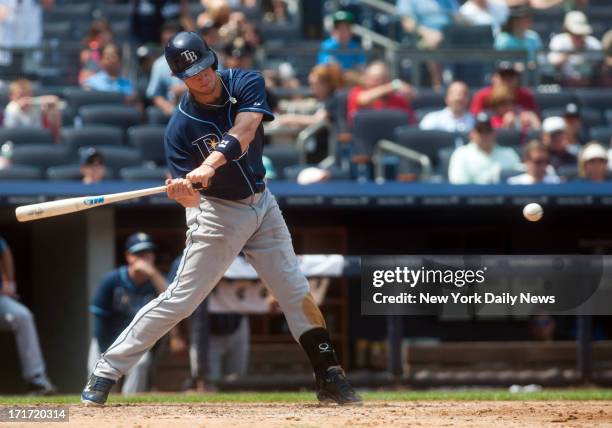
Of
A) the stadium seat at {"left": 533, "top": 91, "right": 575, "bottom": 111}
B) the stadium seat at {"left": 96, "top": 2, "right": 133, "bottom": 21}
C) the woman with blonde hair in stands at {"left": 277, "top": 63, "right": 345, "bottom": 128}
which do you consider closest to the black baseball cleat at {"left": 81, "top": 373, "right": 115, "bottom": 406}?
the woman with blonde hair in stands at {"left": 277, "top": 63, "right": 345, "bottom": 128}

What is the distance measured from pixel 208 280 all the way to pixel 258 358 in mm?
4036

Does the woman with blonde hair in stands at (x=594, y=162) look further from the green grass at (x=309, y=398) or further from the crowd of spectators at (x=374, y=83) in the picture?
the green grass at (x=309, y=398)

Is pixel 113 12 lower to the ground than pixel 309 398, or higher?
higher

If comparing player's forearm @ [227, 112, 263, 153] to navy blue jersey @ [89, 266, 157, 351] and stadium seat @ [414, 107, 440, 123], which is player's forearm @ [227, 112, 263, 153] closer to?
navy blue jersey @ [89, 266, 157, 351]

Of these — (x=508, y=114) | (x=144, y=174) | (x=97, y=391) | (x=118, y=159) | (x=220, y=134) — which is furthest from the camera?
(x=508, y=114)

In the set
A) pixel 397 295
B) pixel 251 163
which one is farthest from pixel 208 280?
pixel 397 295

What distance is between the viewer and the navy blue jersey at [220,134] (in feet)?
19.4

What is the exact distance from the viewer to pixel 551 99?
12219mm

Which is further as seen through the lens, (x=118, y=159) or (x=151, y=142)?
(x=151, y=142)

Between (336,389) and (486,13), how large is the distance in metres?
8.45

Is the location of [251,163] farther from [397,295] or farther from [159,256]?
[159,256]

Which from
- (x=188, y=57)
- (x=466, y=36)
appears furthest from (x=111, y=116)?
(x=188, y=57)

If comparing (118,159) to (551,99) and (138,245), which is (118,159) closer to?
(138,245)

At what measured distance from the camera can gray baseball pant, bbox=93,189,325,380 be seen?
5957mm
